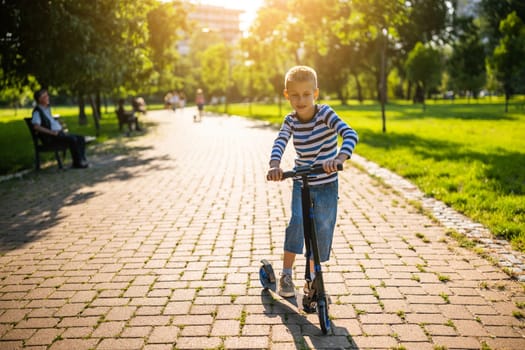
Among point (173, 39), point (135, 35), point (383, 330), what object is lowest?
point (383, 330)

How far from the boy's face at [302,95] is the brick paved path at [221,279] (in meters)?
1.55

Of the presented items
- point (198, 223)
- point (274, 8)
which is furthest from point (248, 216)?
point (274, 8)

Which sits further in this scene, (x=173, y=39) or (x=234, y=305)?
(x=173, y=39)

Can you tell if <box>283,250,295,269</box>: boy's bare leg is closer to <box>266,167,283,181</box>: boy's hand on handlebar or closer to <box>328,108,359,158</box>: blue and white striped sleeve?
<box>266,167,283,181</box>: boy's hand on handlebar

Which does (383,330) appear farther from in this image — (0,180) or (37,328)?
(0,180)

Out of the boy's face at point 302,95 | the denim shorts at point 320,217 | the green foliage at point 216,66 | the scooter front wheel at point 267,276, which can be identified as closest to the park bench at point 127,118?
the scooter front wheel at point 267,276

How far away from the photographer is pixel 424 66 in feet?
108

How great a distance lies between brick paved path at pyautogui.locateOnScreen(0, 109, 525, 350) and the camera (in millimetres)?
2957

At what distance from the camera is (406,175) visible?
27.1 ft

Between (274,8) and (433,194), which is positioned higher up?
(274,8)

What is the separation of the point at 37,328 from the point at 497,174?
7548mm

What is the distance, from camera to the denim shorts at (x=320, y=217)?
10.5ft

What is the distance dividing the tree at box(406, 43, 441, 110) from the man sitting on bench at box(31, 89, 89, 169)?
28.7 metres

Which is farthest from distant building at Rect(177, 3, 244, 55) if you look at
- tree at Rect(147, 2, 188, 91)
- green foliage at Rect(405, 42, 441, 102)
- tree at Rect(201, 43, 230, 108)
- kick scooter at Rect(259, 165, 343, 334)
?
kick scooter at Rect(259, 165, 343, 334)
